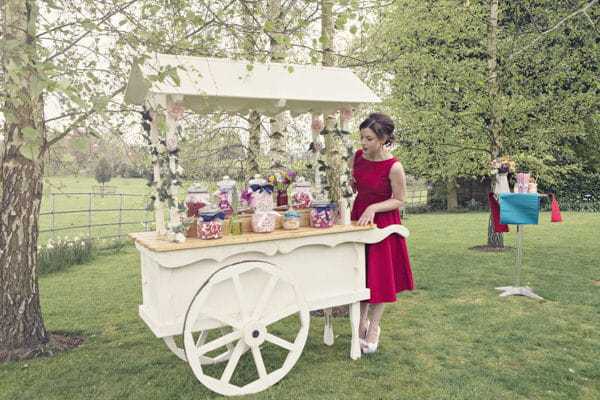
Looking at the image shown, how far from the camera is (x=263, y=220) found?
9.80 ft

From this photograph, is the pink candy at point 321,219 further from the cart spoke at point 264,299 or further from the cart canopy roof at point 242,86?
the cart canopy roof at point 242,86

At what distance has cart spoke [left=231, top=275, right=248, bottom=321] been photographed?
2.74 meters

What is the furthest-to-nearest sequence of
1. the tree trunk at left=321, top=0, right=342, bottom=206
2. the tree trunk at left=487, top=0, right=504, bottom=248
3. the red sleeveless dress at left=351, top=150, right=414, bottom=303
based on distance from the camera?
the tree trunk at left=487, top=0, right=504, bottom=248
the tree trunk at left=321, top=0, right=342, bottom=206
the red sleeveless dress at left=351, top=150, right=414, bottom=303

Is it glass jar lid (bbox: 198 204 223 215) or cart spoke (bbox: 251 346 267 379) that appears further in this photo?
cart spoke (bbox: 251 346 267 379)

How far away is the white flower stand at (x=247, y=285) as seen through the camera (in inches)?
104

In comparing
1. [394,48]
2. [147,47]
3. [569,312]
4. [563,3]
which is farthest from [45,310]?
[563,3]

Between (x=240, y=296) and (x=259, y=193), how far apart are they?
78cm

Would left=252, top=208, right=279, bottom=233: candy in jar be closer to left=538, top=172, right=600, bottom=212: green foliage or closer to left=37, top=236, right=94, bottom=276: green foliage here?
left=37, top=236, right=94, bottom=276: green foliage

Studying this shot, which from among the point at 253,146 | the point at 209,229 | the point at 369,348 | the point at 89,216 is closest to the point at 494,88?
the point at 253,146

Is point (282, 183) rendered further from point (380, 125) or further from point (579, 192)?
point (579, 192)

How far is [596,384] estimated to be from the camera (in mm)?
2977

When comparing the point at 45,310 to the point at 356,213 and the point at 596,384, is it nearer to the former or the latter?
the point at 356,213

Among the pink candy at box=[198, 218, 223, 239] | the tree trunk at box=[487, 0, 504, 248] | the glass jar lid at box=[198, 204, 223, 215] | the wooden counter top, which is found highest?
the tree trunk at box=[487, 0, 504, 248]

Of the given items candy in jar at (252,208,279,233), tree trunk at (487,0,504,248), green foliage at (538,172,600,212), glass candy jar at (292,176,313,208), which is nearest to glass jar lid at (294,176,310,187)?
glass candy jar at (292,176,313,208)
